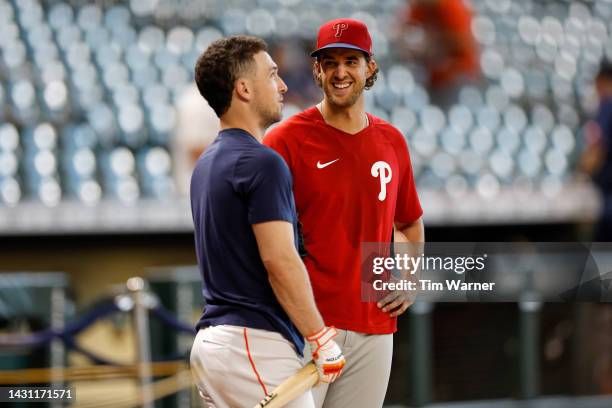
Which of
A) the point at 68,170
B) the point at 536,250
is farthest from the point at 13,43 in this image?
the point at 536,250

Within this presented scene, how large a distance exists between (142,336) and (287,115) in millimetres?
2674

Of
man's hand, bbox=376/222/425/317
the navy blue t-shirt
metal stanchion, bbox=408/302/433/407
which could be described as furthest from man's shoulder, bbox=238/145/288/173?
metal stanchion, bbox=408/302/433/407

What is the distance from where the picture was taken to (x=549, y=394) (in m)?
6.43

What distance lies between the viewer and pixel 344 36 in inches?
106

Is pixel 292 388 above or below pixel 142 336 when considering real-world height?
below

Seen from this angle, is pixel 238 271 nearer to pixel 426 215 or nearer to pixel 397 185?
pixel 397 185

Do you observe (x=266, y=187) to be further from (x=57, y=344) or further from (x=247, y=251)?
(x=57, y=344)

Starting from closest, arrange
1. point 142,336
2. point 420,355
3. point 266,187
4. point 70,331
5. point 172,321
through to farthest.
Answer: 1. point 266,187
2. point 70,331
3. point 172,321
4. point 142,336
5. point 420,355

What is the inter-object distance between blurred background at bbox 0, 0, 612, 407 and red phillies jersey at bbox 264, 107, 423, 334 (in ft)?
6.61

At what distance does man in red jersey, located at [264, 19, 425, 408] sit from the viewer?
2740 mm

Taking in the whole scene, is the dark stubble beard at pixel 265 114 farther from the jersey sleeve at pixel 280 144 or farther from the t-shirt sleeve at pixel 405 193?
the t-shirt sleeve at pixel 405 193

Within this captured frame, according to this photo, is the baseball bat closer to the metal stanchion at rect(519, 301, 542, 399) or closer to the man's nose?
the man's nose

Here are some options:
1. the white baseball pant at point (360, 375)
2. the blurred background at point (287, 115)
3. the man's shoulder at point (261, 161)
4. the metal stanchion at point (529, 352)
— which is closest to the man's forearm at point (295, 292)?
the man's shoulder at point (261, 161)

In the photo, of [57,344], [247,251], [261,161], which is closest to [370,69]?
[261,161]
